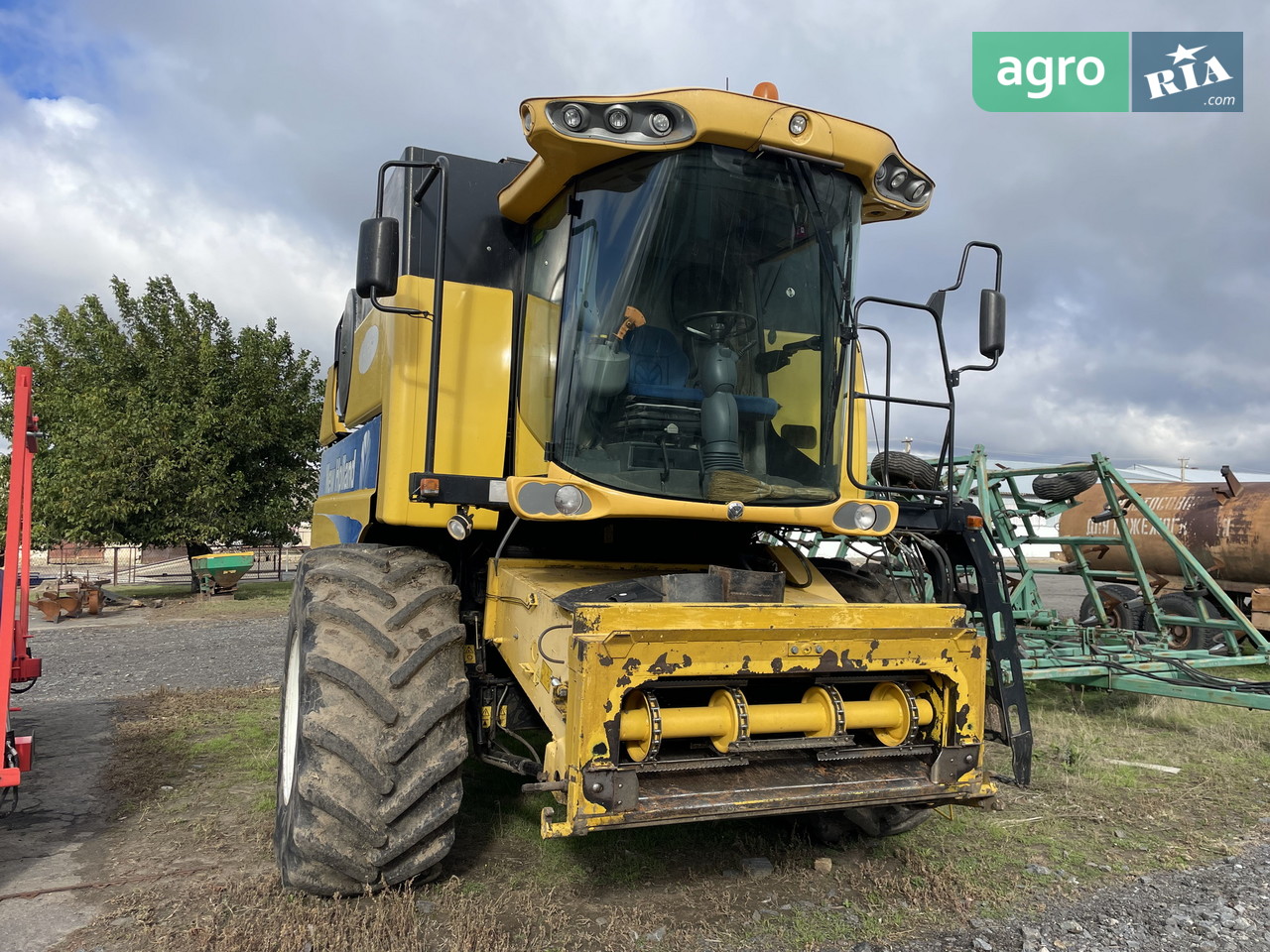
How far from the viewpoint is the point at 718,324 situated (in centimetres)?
357

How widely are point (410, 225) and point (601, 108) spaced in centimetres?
121

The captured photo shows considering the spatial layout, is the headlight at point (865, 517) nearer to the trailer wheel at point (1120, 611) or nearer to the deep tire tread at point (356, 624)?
the deep tire tread at point (356, 624)

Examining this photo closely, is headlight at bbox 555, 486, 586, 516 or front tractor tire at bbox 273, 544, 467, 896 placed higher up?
headlight at bbox 555, 486, 586, 516

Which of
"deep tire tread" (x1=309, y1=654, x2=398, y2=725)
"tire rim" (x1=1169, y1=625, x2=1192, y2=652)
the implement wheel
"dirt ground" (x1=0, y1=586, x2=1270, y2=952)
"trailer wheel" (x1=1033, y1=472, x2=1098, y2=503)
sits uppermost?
"trailer wheel" (x1=1033, y1=472, x2=1098, y2=503)

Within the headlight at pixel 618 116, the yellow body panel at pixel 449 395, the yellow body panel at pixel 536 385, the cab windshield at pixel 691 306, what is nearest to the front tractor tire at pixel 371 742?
the yellow body panel at pixel 449 395

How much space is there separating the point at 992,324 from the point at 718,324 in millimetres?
1350

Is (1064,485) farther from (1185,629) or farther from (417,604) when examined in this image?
(417,604)

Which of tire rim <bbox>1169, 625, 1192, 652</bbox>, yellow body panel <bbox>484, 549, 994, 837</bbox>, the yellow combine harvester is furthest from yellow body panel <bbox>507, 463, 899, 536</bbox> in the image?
tire rim <bbox>1169, 625, 1192, 652</bbox>

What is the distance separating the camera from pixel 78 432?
58.5 feet

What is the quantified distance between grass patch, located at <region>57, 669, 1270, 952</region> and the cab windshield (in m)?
1.64

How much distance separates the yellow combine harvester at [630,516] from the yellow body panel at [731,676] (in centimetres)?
1

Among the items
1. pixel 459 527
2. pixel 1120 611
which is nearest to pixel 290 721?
pixel 459 527

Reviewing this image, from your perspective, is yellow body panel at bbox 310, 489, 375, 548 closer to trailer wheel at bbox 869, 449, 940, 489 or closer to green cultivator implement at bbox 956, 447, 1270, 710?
trailer wheel at bbox 869, 449, 940, 489

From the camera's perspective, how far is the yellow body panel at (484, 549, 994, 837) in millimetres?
2814
